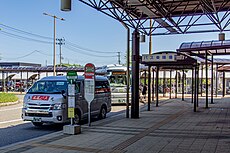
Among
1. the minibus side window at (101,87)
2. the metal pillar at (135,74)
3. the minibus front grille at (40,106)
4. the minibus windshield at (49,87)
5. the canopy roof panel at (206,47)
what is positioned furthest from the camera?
the canopy roof panel at (206,47)

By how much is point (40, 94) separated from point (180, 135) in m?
5.24

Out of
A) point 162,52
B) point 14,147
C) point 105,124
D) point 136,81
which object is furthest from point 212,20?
point 14,147

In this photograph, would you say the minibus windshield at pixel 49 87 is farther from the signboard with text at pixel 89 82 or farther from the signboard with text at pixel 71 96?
the signboard with text at pixel 71 96

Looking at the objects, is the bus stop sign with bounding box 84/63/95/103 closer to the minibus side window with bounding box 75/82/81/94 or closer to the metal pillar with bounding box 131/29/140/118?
the minibus side window with bounding box 75/82/81/94

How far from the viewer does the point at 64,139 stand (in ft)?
30.8

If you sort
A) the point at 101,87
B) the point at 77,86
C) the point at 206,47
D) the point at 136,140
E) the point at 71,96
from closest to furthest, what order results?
the point at 136,140, the point at 71,96, the point at 77,86, the point at 101,87, the point at 206,47

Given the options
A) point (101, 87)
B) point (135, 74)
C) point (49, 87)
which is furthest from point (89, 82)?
point (135, 74)

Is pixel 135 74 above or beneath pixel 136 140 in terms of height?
above

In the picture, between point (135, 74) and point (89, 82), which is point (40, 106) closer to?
point (89, 82)

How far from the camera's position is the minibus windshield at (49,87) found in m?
12.1

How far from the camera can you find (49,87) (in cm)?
1240

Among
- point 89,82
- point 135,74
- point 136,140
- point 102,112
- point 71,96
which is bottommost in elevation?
point 136,140

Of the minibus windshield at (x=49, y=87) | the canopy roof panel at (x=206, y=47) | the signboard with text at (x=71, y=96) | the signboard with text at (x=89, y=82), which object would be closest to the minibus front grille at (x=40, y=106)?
the minibus windshield at (x=49, y=87)

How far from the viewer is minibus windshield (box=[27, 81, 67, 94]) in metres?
12.1
